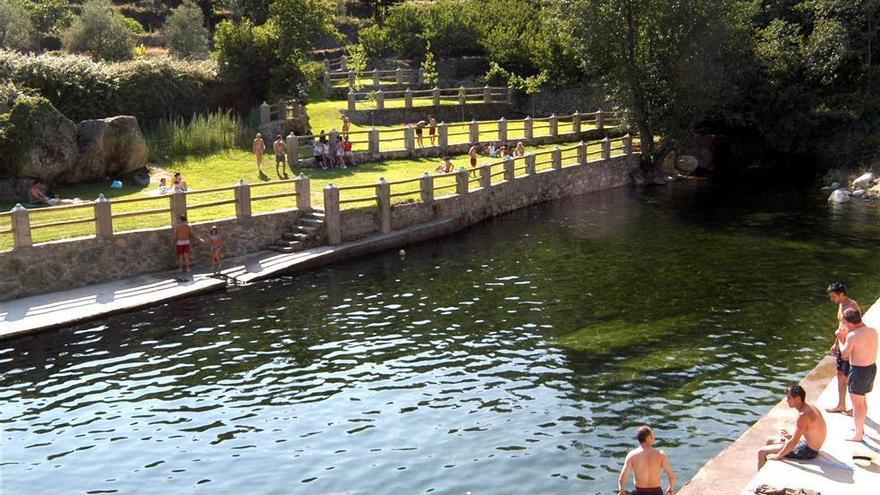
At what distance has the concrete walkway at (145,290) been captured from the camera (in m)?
24.1

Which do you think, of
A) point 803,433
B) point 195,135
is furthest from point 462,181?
point 803,433

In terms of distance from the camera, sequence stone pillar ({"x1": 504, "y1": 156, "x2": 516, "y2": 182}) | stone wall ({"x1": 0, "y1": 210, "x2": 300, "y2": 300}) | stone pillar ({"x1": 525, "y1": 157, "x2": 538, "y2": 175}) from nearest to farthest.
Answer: stone wall ({"x1": 0, "y1": 210, "x2": 300, "y2": 300}) < stone pillar ({"x1": 504, "y1": 156, "x2": 516, "y2": 182}) < stone pillar ({"x1": 525, "y1": 157, "x2": 538, "y2": 175})

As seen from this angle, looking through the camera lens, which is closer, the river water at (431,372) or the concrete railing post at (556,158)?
the river water at (431,372)

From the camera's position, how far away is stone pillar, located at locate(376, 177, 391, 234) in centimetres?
3381

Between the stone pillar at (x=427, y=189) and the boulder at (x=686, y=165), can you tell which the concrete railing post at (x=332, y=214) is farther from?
the boulder at (x=686, y=165)

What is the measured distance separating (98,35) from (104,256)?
1339 inches

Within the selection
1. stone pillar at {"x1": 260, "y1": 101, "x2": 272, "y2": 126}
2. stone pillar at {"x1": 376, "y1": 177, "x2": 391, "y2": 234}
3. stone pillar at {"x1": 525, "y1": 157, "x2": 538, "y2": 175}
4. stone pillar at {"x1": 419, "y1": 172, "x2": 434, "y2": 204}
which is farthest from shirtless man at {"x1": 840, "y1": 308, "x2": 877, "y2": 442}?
stone pillar at {"x1": 260, "y1": 101, "x2": 272, "y2": 126}

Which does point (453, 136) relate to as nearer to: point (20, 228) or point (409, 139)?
point (409, 139)

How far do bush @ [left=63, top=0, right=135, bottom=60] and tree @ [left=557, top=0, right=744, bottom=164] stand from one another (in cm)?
2599

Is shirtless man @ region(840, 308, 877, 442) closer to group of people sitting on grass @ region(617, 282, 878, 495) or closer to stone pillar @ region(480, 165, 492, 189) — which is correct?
group of people sitting on grass @ region(617, 282, 878, 495)

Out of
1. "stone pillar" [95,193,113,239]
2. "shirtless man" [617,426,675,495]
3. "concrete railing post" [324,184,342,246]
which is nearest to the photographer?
"shirtless man" [617,426,675,495]

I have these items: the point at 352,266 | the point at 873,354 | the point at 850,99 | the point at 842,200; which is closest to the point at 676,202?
the point at 842,200

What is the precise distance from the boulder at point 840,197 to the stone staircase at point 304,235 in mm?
23990

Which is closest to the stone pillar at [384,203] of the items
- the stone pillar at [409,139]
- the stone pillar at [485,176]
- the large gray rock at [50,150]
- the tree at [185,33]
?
the stone pillar at [485,176]
